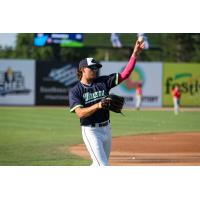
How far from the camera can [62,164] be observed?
990 cm

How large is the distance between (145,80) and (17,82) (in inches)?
218

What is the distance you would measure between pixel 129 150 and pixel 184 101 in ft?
42.2

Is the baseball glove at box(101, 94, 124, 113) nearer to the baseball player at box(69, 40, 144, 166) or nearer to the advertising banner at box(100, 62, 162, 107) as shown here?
the baseball player at box(69, 40, 144, 166)

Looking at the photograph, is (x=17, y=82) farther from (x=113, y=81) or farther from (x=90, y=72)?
(x=90, y=72)

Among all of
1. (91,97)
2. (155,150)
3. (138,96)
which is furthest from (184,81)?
(91,97)

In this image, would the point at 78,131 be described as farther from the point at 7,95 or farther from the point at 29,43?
the point at 29,43

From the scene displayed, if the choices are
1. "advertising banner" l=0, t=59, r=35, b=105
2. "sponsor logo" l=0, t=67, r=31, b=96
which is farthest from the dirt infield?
"advertising banner" l=0, t=59, r=35, b=105

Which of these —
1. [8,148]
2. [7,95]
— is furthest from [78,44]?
[8,148]

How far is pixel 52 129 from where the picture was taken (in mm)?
16359

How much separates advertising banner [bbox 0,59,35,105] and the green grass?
720mm

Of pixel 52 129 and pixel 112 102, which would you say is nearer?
pixel 112 102
